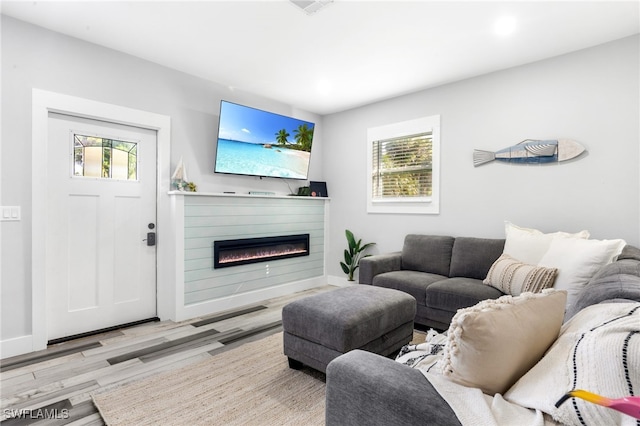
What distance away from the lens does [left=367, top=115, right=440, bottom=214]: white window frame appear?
151 inches

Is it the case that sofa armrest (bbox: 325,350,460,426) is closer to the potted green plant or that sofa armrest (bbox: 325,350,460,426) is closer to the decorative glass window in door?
the decorative glass window in door

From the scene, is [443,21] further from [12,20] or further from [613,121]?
[12,20]

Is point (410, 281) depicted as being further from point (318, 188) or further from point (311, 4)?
point (311, 4)

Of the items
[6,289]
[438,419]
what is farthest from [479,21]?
[6,289]

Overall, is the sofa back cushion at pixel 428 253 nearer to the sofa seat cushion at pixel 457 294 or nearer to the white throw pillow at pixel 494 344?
the sofa seat cushion at pixel 457 294

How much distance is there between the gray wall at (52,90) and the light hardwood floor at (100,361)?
48 cm

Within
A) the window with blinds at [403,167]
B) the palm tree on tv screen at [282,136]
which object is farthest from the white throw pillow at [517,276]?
the palm tree on tv screen at [282,136]

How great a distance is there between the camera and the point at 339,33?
105 inches

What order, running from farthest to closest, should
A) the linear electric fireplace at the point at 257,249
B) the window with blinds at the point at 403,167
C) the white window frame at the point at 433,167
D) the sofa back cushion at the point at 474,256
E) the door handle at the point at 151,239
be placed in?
the window with blinds at the point at 403,167, the white window frame at the point at 433,167, the linear electric fireplace at the point at 257,249, the door handle at the point at 151,239, the sofa back cushion at the point at 474,256

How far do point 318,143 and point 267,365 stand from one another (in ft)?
11.4

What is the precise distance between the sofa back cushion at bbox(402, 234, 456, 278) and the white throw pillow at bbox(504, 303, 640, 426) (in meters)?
2.50

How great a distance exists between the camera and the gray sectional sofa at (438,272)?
2801 millimetres

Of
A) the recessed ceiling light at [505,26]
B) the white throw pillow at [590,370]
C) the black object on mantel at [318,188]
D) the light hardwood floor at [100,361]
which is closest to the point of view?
the white throw pillow at [590,370]

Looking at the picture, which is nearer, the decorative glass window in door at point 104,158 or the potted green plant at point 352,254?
the decorative glass window in door at point 104,158
